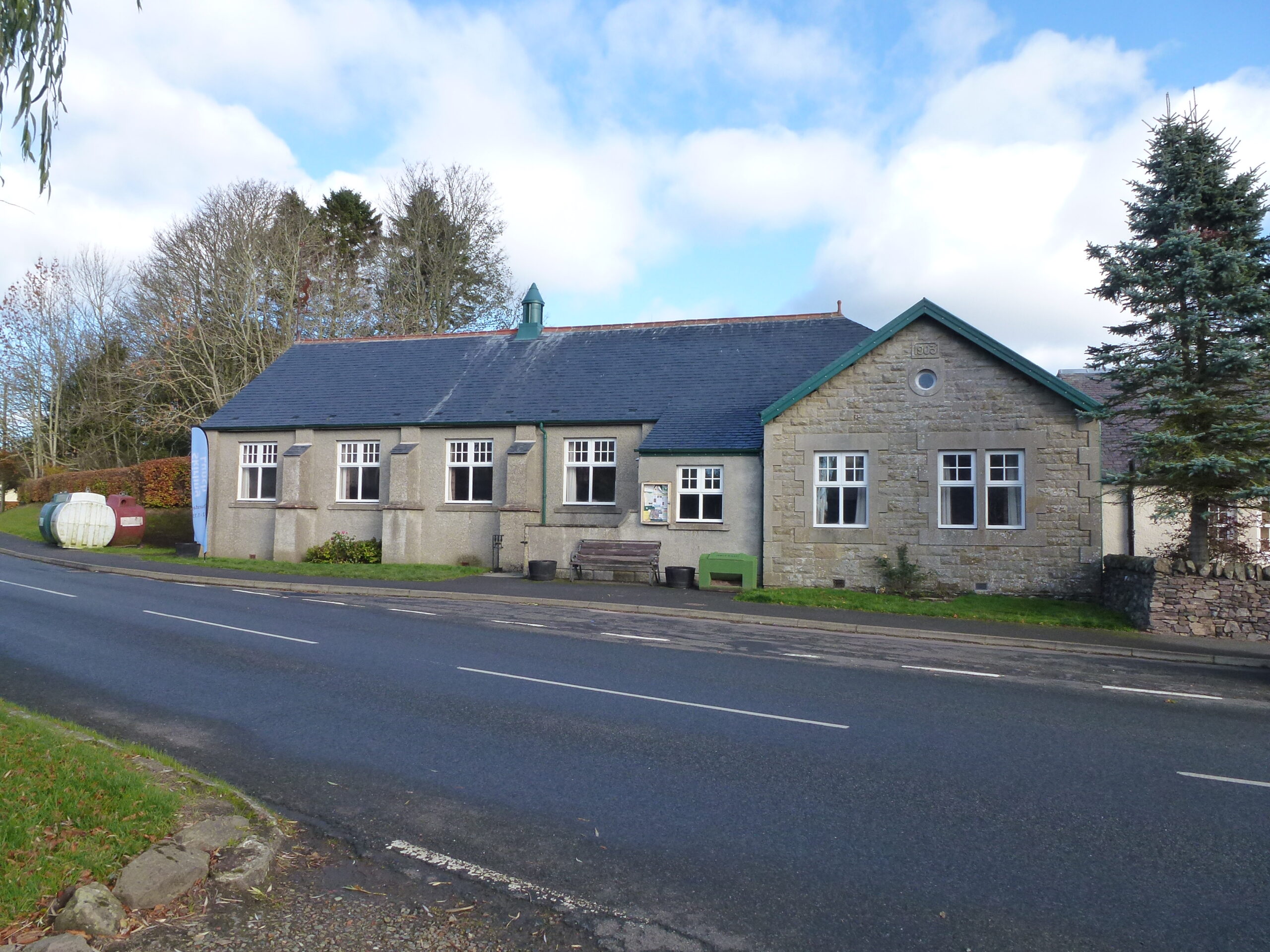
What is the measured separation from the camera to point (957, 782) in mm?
6500

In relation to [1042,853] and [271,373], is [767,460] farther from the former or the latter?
[271,373]

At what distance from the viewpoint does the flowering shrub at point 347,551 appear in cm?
2586

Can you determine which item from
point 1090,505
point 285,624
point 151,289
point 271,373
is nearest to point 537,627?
point 285,624

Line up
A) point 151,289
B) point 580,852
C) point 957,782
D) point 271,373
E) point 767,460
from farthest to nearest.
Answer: point 151,289 → point 271,373 → point 767,460 → point 957,782 → point 580,852

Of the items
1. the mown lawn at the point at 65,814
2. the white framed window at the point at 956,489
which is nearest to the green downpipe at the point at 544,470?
the white framed window at the point at 956,489

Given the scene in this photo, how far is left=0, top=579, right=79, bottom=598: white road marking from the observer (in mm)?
17312

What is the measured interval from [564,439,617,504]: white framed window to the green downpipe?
536mm

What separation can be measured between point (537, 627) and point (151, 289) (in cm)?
3481

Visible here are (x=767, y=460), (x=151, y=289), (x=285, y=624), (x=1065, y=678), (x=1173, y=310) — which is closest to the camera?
(x=1065, y=678)

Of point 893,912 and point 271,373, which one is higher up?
point 271,373

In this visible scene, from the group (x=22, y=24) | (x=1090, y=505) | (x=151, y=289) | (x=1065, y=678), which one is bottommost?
(x=1065, y=678)

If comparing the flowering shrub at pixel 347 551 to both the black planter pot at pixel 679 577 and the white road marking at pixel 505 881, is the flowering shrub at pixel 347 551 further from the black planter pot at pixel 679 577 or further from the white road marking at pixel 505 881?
the white road marking at pixel 505 881

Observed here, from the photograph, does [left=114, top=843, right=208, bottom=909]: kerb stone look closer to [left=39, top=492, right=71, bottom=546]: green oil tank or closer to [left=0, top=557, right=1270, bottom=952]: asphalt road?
[left=0, top=557, right=1270, bottom=952]: asphalt road

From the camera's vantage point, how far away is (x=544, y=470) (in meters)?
24.6
